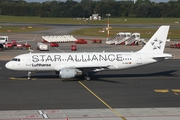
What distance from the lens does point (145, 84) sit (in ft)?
163

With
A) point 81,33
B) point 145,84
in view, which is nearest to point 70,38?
point 81,33

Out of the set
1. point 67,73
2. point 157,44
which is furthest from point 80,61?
point 157,44

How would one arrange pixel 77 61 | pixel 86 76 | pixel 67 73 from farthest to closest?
pixel 86 76
pixel 77 61
pixel 67 73

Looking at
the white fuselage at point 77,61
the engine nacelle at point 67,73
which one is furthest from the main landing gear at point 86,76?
the engine nacelle at point 67,73

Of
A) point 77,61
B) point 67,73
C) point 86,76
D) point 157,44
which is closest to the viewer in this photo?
point 67,73

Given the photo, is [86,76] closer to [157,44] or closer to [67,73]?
[67,73]

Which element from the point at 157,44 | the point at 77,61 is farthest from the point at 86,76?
the point at 157,44

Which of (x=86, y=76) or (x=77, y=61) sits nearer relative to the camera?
(x=77, y=61)

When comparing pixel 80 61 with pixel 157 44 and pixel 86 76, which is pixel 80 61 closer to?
pixel 86 76

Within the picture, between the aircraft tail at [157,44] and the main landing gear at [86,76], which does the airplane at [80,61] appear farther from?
the aircraft tail at [157,44]

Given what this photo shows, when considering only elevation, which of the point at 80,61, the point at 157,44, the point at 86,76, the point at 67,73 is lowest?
the point at 86,76

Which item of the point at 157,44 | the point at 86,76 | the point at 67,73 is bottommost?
the point at 86,76

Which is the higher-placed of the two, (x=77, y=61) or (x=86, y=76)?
(x=77, y=61)

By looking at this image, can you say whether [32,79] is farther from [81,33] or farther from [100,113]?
[81,33]
